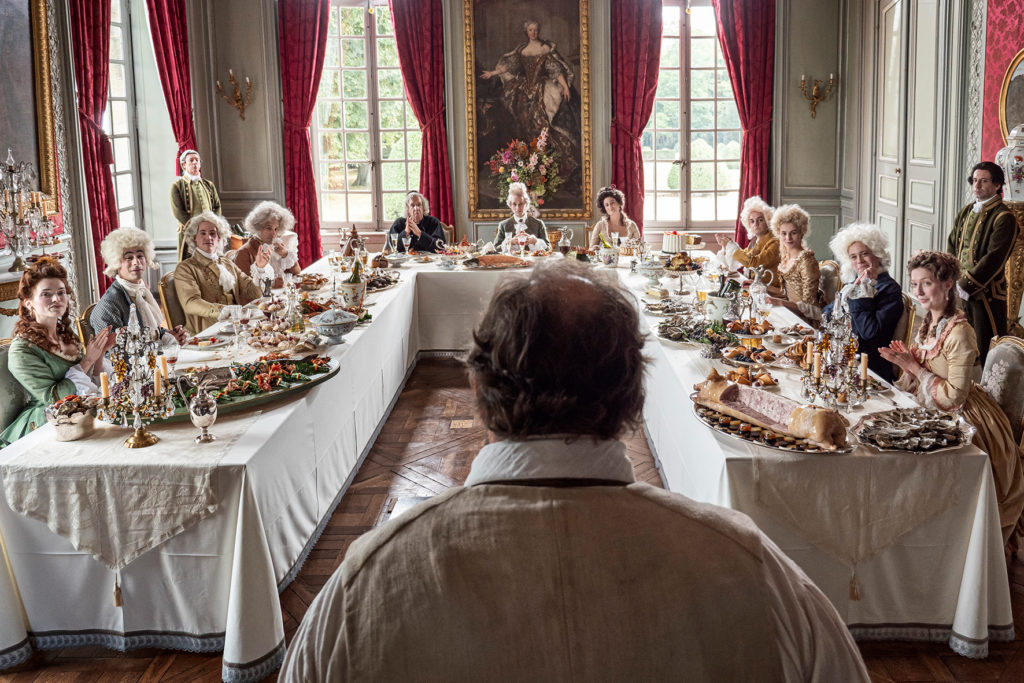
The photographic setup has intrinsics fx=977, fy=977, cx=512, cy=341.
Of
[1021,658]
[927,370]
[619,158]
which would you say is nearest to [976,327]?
[927,370]

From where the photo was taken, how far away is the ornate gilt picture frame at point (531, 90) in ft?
30.5

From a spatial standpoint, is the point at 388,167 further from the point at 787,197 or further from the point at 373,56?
the point at 787,197

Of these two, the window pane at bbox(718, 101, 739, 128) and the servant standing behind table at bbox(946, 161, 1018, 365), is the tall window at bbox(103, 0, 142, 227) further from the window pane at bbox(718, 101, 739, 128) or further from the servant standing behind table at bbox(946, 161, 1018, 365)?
the servant standing behind table at bbox(946, 161, 1018, 365)

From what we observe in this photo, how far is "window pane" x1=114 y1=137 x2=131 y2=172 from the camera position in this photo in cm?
824

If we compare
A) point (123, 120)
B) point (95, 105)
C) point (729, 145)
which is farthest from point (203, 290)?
point (729, 145)

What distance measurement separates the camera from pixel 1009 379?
132 inches

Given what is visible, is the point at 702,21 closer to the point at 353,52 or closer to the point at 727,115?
the point at 727,115

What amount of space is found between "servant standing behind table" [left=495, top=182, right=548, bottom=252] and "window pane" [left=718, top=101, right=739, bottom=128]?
285 cm

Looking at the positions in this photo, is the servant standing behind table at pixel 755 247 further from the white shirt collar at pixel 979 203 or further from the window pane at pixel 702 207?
the window pane at pixel 702 207

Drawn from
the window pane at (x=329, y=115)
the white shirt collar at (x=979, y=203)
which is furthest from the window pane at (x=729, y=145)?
the white shirt collar at (x=979, y=203)

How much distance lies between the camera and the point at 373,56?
9.71 meters

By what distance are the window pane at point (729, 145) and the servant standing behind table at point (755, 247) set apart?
381 centimetres

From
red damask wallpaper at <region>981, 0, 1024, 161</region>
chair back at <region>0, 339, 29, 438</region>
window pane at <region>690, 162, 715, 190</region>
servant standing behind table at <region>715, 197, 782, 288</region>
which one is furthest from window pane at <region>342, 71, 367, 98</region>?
chair back at <region>0, 339, 29, 438</region>

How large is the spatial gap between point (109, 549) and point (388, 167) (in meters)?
7.52
